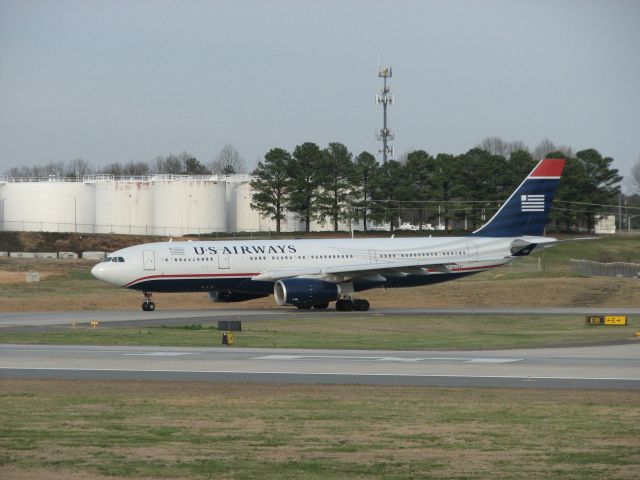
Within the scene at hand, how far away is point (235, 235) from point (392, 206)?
57.6ft

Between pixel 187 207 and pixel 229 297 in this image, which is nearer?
pixel 229 297

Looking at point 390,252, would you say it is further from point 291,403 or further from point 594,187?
point 594,187

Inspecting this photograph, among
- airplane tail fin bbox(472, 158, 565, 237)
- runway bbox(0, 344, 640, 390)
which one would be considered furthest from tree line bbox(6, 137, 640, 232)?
runway bbox(0, 344, 640, 390)

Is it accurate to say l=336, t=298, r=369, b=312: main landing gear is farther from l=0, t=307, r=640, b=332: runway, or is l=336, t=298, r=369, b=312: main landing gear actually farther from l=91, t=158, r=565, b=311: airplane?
l=0, t=307, r=640, b=332: runway

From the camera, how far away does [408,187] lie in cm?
11775

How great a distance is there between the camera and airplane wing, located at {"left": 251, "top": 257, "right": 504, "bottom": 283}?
55.1 m

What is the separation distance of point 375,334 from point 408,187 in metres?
77.0

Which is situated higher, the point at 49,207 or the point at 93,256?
the point at 49,207

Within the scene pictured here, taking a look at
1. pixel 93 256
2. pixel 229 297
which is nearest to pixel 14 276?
pixel 93 256

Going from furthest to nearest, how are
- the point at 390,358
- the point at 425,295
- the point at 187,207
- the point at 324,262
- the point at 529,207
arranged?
the point at 187,207 → the point at 425,295 → the point at 529,207 → the point at 324,262 → the point at 390,358

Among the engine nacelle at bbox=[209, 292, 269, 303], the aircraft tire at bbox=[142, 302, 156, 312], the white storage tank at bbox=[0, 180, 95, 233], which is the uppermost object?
the white storage tank at bbox=[0, 180, 95, 233]

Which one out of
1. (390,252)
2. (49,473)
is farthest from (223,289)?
(49,473)

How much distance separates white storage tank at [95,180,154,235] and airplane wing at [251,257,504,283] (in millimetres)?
61901

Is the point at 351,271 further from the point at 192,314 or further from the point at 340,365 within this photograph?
the point at 340,365
